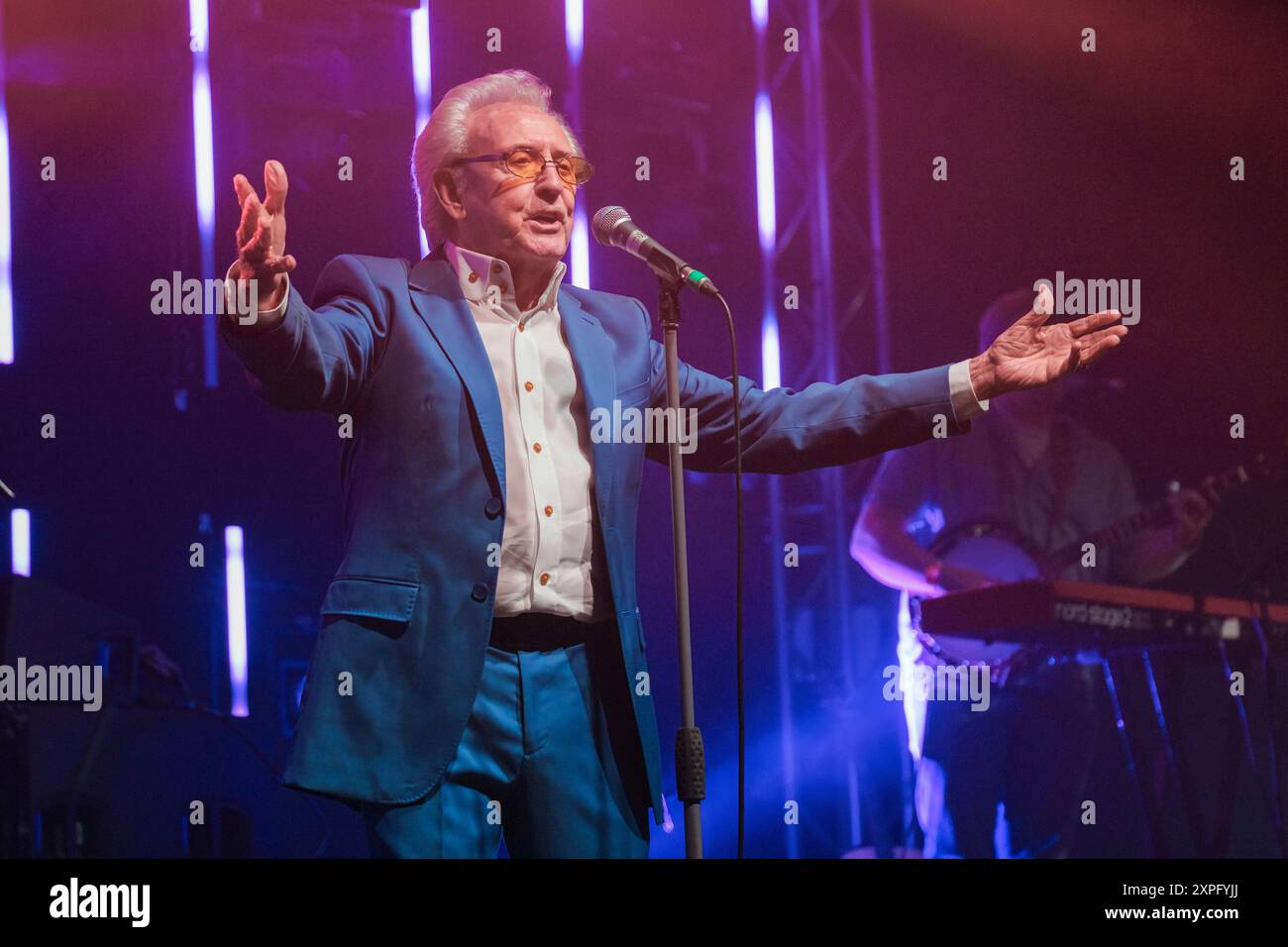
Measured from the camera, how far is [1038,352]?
2871 mm

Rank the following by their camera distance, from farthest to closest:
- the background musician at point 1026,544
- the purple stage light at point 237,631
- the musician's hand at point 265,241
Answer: the background musician at point 1026,544 < the purple stage light at point 237,631 < the musician's hand at point 265,241

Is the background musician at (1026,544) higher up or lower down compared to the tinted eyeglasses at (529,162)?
lower down

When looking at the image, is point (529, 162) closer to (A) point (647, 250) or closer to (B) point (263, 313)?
(A) point (647, 250)

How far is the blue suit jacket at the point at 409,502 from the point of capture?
7.73 ft

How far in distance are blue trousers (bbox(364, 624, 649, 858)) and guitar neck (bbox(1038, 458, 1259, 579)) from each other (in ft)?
5.71

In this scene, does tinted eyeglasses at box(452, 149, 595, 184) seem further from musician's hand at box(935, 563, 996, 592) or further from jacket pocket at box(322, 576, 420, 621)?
musician's hand at box(935, 563, 996, 592)

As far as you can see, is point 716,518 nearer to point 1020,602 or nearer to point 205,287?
point 1020,602

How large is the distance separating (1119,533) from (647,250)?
1.90 meters

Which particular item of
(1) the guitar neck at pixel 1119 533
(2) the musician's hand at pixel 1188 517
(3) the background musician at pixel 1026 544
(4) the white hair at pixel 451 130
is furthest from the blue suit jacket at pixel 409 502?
(2) the musician's hand at pixel 1188 517

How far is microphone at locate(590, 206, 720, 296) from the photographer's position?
99.3 inches

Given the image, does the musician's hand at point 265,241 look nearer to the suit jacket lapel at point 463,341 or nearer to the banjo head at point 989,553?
the suit jacket lapel at point 463,341

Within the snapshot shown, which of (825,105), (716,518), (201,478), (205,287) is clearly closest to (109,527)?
(201,478)

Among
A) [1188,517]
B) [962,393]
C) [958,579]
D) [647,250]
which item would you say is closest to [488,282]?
[647,250]
